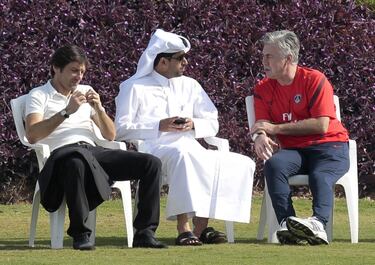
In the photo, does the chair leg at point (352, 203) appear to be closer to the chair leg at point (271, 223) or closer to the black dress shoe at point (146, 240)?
the chair leg at point (271, 223)

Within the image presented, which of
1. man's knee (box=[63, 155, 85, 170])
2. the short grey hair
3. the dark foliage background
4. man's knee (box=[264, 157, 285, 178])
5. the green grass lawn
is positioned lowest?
the green grass lawn

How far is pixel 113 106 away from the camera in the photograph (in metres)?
13.1

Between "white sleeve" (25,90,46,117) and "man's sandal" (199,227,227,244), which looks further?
"man's sandal" (199,227,227,244)

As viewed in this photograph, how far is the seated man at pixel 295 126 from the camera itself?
32.3ft

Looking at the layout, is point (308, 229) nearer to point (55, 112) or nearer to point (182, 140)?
point (182, 140)

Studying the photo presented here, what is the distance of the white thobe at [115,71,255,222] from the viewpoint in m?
9.80

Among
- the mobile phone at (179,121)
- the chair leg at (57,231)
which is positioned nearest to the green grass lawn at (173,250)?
the chair leg at (57,231)

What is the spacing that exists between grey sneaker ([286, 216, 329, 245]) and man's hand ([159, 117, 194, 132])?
1.17 meters

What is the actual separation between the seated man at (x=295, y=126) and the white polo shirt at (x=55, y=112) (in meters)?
1.25

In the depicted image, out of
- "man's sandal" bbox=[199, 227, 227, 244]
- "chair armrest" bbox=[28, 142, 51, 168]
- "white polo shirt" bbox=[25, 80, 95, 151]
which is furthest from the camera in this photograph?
"man's sandal" bbox=[199, 227, 227, 244]

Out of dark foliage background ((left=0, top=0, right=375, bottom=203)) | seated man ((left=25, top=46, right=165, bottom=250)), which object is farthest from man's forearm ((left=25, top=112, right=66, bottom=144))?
dark foliage background ((left=0, top=0, right=375, bottom=203))

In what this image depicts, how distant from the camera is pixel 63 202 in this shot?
9422 millimetres

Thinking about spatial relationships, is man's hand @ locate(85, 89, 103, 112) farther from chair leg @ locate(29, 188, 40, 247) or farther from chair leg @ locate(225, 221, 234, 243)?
chair leg @ locate(225, 221, 234, 243)

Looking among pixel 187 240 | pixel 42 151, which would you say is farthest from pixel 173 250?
pixel 42 151
